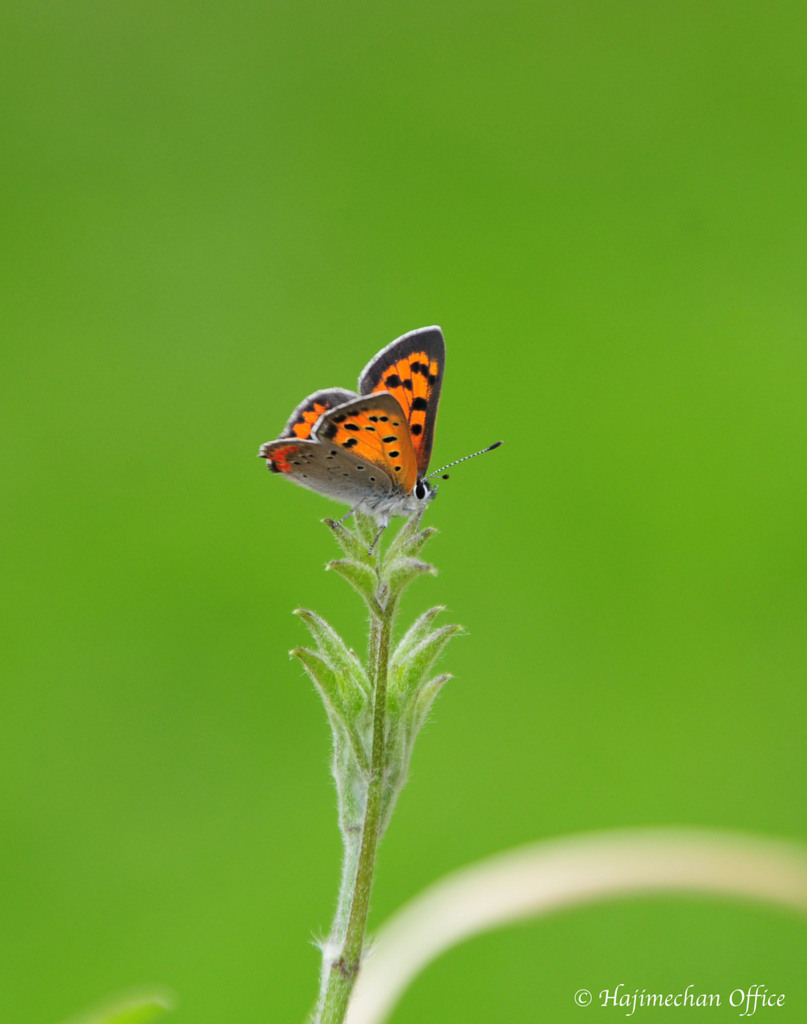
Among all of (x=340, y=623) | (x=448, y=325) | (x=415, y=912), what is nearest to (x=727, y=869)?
(x=415, y=912)

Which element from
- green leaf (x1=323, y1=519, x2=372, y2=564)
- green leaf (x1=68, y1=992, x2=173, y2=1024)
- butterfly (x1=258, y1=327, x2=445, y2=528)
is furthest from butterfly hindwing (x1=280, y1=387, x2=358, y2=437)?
green leaf (x1=68, y1=992, x2=173, y2=1024)

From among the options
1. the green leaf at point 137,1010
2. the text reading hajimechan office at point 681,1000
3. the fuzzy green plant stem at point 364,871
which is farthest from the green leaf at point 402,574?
the text reading hajimechan office at point 681,1000

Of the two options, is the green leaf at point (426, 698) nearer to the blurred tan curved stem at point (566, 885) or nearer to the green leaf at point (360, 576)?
the green leaf at point (360, 576)

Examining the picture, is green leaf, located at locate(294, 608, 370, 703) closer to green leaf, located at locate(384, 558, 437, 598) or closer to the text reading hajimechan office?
green leaf, located at locate(384, 558, 437, 598)

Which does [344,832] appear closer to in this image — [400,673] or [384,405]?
[400,673]

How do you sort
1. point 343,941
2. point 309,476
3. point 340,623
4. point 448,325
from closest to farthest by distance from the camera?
point 343,941 → point 309,476 → point 340,623 → point 448,325
